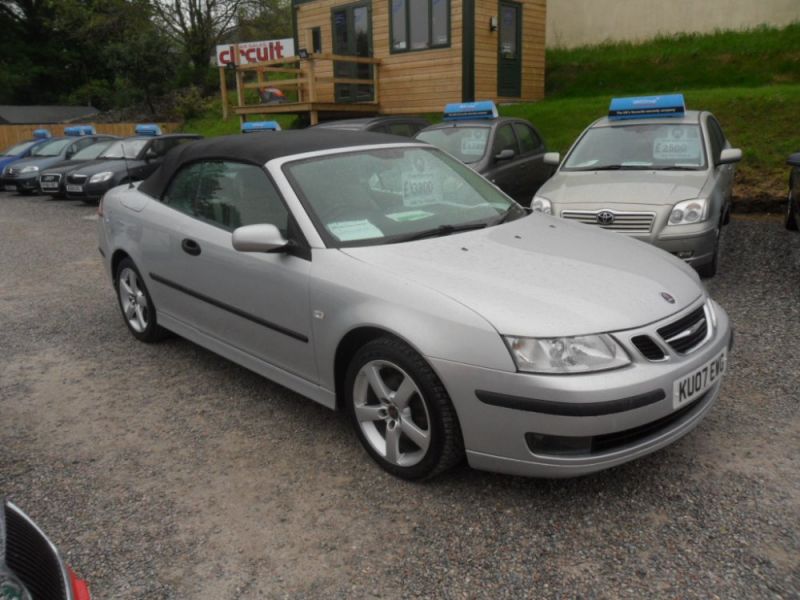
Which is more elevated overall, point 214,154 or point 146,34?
point 146,34

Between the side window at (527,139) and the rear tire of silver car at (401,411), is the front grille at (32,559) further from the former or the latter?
the side window at (527,139)

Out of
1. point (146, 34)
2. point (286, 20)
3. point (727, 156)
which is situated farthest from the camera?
point (286, 20)

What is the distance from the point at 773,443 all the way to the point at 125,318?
14.7ft

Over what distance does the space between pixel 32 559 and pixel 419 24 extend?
56.4 ft

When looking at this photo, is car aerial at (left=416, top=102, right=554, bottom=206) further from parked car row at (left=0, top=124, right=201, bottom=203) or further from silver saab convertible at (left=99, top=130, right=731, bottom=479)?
parked car row at (left=0, top=124, right=201, bottom=203)

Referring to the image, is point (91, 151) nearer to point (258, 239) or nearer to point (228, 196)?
point (228, 196)

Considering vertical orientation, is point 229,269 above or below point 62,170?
above

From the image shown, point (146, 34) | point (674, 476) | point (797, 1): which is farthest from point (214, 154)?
point (146, 34)

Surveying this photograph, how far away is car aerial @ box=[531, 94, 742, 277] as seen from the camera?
5988 millimetres

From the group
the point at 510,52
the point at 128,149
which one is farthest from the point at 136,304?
the point at 510,52

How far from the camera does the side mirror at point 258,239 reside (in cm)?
339

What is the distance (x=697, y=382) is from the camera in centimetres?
295

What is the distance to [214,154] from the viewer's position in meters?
4.32

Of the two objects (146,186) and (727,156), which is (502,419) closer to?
(146,186)
